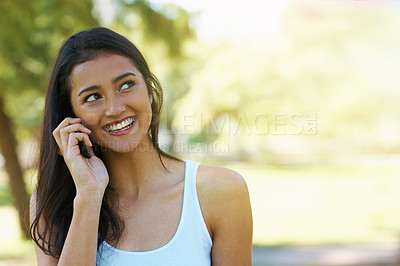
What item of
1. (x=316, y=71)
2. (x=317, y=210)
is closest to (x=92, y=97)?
(x=317, y=210)

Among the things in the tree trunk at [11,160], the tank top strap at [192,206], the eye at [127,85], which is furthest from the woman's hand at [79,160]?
the tree trunk at [11,160]

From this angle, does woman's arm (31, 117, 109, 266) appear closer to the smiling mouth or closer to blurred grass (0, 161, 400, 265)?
the smiling mouth

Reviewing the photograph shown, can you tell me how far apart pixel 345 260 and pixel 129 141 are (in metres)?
6.13

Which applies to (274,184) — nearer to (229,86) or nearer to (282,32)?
(229,86)

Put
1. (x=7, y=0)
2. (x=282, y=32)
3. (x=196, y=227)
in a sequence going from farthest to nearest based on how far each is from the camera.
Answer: (x=282, y=32), (x=7, y=0), (x=196, y=227)

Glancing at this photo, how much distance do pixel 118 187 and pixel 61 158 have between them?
10.6 inches

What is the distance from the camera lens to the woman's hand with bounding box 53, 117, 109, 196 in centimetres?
185

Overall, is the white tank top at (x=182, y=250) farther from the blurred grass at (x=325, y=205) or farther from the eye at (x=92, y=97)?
the blurred grass at (x=325, y=205)

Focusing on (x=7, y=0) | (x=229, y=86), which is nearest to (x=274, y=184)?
(x=229, y=86)

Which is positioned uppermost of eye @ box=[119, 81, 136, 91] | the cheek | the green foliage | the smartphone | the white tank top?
the green foliage

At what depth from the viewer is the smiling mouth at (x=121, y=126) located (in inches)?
74.2

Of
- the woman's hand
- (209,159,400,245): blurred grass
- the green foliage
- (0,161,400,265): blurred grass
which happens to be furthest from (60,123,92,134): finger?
the green foliage

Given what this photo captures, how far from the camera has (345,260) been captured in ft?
23.7

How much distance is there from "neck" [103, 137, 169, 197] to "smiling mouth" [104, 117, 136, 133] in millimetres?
150
